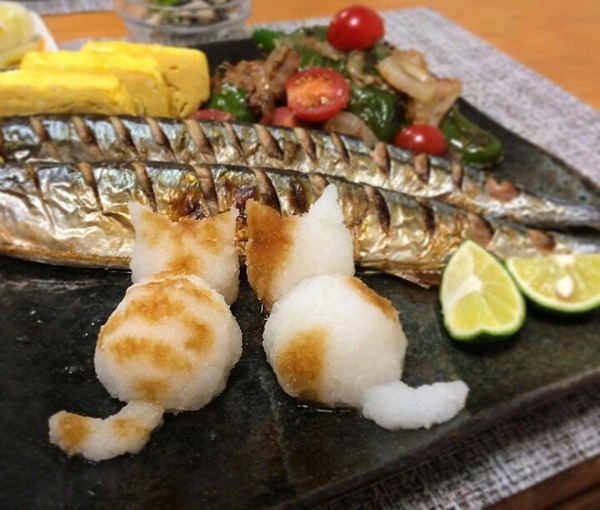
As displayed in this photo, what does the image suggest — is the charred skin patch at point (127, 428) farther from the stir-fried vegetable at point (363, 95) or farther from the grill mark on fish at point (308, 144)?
the stir-fried vegetable at point (363, 95)

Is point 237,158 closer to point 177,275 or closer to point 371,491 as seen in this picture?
point 177,275

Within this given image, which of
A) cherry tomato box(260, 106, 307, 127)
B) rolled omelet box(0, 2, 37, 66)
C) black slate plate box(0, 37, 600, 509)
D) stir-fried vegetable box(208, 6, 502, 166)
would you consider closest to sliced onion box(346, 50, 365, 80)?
stir-fried vegetable box(208, 6, 502, 166)

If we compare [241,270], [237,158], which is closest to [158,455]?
[241,270]

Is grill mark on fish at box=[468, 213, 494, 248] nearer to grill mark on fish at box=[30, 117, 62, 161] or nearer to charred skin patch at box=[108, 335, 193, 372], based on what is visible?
charred skin patch at box=[108, 335, 193, 372]

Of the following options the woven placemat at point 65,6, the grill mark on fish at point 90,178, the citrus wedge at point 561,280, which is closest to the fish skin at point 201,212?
the grill mark on fish at point 90,178

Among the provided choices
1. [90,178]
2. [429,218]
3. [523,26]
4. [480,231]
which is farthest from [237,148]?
[523,26]
